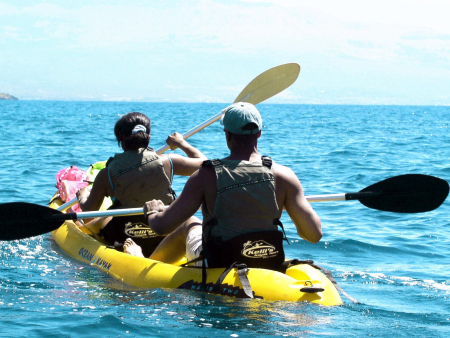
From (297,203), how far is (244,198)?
0.39 meters

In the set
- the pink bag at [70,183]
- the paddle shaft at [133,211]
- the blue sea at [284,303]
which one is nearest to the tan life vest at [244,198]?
the blue sea at [284,303]

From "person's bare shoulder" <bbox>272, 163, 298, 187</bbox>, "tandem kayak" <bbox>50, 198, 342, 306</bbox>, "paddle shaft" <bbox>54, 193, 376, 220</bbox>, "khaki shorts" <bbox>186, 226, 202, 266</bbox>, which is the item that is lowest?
"tandem kayak" <bbox>50, 198, 342, 306</bbox>

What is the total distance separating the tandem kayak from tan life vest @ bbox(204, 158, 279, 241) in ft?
1.24

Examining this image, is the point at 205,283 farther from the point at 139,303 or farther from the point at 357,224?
the point at 357,224

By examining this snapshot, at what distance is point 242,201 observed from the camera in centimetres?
412

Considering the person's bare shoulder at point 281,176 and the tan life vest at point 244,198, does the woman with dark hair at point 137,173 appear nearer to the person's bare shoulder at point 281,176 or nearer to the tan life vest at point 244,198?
the tan life vest at point 244,198

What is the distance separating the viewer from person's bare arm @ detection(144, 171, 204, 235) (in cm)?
411

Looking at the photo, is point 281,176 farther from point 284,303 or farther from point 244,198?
point 284,303

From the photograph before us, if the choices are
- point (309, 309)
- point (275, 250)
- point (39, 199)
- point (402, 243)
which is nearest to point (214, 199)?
point (275, 250)

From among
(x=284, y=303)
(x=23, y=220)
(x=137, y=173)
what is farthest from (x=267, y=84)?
(x=284, y=303)

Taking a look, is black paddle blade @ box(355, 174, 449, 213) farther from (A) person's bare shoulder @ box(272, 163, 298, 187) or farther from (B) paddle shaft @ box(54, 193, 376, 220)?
(A) person's bare shoulder @ box(272, 163, 298, 187)

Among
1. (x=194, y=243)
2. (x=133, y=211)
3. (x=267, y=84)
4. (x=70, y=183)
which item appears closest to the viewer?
(x=194, y=243)

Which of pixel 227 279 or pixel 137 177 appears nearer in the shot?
pixel 227 279

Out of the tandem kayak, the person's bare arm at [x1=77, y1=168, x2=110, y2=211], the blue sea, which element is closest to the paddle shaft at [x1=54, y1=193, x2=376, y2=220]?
the person's bare arm at [x1=77, y1=168, x2=110, y2=211]
